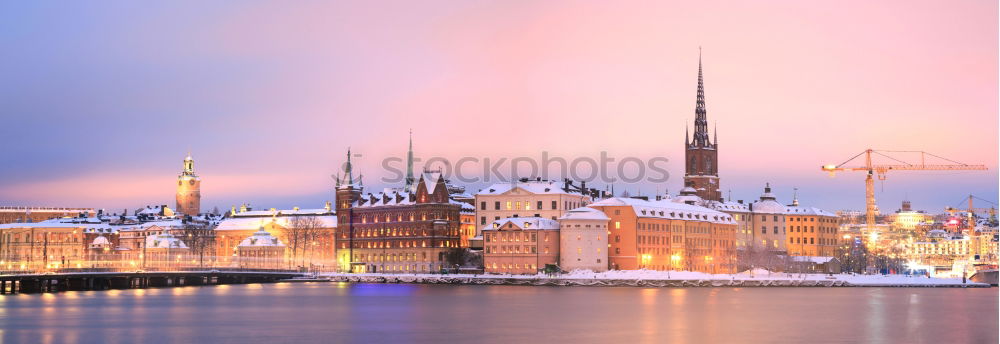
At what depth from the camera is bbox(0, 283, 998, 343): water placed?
50125 mm

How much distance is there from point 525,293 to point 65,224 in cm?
10163

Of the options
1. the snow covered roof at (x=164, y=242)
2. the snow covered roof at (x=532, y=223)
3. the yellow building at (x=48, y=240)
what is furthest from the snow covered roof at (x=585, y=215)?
the yellow building at (x=48, y=240)

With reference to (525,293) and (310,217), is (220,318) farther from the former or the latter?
(310,217)

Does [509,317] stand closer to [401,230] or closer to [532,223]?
[532,223]

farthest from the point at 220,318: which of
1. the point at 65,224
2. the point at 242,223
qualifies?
the point at 65,224

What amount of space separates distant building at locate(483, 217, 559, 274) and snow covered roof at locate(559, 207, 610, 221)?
8.69 ft

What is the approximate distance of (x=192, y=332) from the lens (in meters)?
52.6

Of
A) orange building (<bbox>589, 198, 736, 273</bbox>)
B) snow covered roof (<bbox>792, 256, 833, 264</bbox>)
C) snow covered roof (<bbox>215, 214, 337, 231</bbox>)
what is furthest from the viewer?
snow covered roof (<bbox>215, 214, 337, 231</bbox>)

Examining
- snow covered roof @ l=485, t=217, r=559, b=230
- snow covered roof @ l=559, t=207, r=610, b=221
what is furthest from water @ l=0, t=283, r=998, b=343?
snow covered roof @ l=485, t=217, r=559, b=230

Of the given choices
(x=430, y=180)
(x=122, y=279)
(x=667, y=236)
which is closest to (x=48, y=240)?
(x=122, y=279)

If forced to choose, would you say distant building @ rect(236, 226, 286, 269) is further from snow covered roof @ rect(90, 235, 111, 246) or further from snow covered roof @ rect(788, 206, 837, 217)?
snow covered roof @ rect(788, 206, 837, 217)

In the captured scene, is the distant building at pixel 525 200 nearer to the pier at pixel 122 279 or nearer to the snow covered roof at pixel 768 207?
the pier at pixel 122 279

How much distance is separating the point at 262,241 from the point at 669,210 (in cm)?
5633

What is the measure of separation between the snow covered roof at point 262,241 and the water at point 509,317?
5962cm
